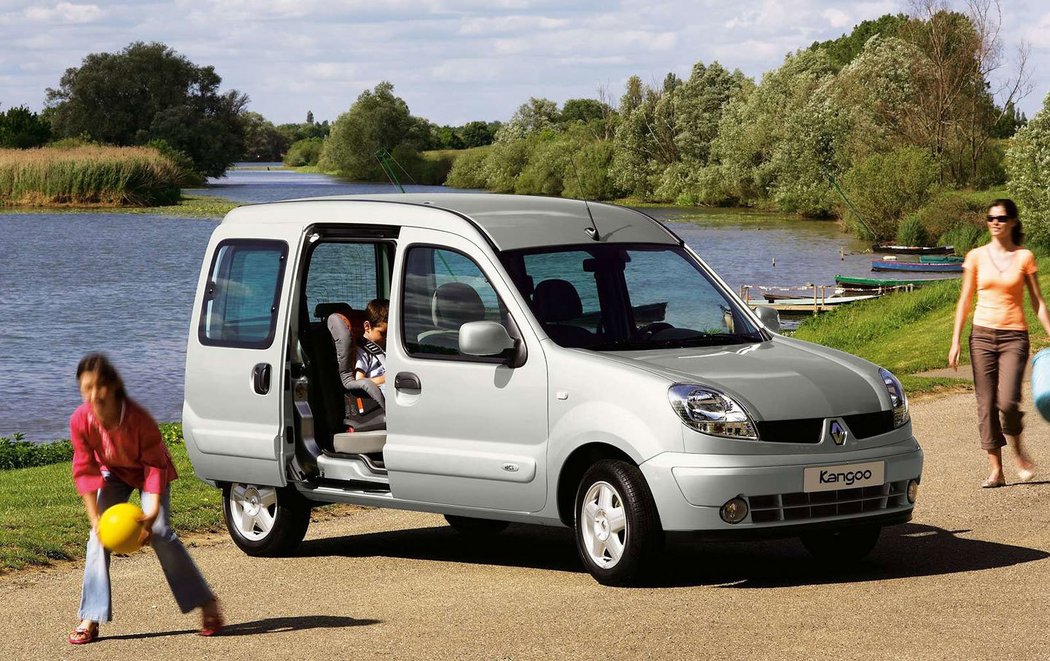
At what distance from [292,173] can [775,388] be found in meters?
181

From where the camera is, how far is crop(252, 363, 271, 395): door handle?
9555 mm

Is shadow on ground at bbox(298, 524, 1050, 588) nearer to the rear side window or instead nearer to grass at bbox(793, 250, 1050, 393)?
the rear side window

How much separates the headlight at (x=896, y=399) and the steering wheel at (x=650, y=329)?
48.2 inches

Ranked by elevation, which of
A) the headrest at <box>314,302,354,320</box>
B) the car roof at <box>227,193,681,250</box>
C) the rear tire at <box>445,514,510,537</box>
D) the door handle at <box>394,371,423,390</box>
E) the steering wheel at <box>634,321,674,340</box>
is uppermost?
the car roof at <box>227,193,681,250</box>

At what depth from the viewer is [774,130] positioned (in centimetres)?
9838

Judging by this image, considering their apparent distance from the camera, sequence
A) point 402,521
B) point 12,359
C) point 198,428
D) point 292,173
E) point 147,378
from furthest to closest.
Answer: point 292,173, point 12,359, point 147,378, point 402,521, point 198,428

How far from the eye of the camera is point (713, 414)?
774 centimetres

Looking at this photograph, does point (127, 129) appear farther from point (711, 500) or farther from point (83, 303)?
point (711, 500)

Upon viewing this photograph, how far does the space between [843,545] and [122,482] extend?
4.03 metres

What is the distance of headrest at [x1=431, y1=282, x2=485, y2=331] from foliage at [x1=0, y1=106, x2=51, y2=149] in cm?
13320

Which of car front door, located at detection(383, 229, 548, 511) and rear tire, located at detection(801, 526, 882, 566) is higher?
car front door, located at detection(383, 229, 548, 511)

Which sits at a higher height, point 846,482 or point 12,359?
point 846,482

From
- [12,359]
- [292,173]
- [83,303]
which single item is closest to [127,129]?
[292,173]

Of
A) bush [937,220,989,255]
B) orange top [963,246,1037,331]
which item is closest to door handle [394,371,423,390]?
orange top [963,246,1037,331]
